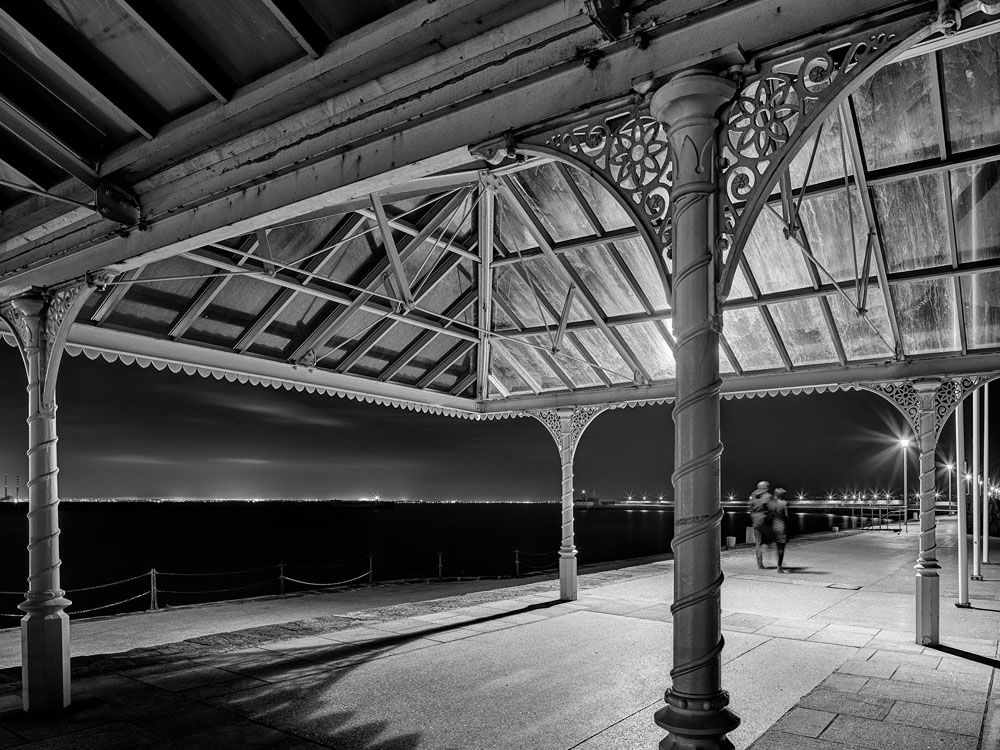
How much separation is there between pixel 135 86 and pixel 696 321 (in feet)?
12.9

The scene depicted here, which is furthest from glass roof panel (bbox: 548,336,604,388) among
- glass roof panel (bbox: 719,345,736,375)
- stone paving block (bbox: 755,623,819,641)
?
stone paving block (bbox: 755,623,819,641)

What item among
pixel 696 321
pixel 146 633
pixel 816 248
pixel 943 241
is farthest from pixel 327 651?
pixel 943 241

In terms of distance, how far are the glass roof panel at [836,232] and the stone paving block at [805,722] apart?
4.18 m

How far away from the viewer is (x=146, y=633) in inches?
364

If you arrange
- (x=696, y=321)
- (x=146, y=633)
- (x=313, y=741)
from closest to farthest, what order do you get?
(x=696, y=321) → (x=313, y=741) → (x=146, y=633)

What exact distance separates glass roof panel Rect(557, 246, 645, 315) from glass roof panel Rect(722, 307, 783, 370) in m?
1.19

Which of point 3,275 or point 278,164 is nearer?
point 278,164

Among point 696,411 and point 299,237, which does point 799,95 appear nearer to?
point 696,411

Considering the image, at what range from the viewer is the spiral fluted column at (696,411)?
9.77 ft

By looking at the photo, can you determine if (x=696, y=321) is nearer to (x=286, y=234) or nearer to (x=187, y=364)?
(x=286, y=234)

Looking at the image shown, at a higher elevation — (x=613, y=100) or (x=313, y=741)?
(x=613, y=100)

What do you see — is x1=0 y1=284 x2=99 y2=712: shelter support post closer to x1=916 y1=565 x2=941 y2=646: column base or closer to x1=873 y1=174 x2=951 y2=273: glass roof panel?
x1=873 y1=174 x2=951 y2=273: glass roof panel

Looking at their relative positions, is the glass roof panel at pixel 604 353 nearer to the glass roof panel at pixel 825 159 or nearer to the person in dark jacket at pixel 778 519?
the glass roof panel at pixel 825 159

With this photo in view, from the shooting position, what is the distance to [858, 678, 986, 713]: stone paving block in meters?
5.75
